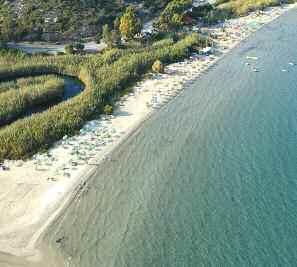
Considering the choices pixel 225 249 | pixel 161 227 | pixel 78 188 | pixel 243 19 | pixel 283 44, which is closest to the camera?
pixel 225 249

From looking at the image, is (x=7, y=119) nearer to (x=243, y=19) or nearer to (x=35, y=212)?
(x=35, y=212)

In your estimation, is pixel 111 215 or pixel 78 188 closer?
pixel 111 215

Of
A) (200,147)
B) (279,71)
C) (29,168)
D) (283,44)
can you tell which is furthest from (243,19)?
(29,168)

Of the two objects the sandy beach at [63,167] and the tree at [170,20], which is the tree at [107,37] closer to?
the tree at [170,20]

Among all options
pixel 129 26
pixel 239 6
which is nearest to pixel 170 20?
pixel 129 26

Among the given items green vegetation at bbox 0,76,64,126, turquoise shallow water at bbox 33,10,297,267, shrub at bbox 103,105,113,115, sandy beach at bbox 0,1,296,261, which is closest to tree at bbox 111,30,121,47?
sandy beach at bbox 0,1,296,261

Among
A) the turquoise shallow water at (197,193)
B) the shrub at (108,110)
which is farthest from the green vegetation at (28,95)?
the turquoise shallow water at (197,193)
